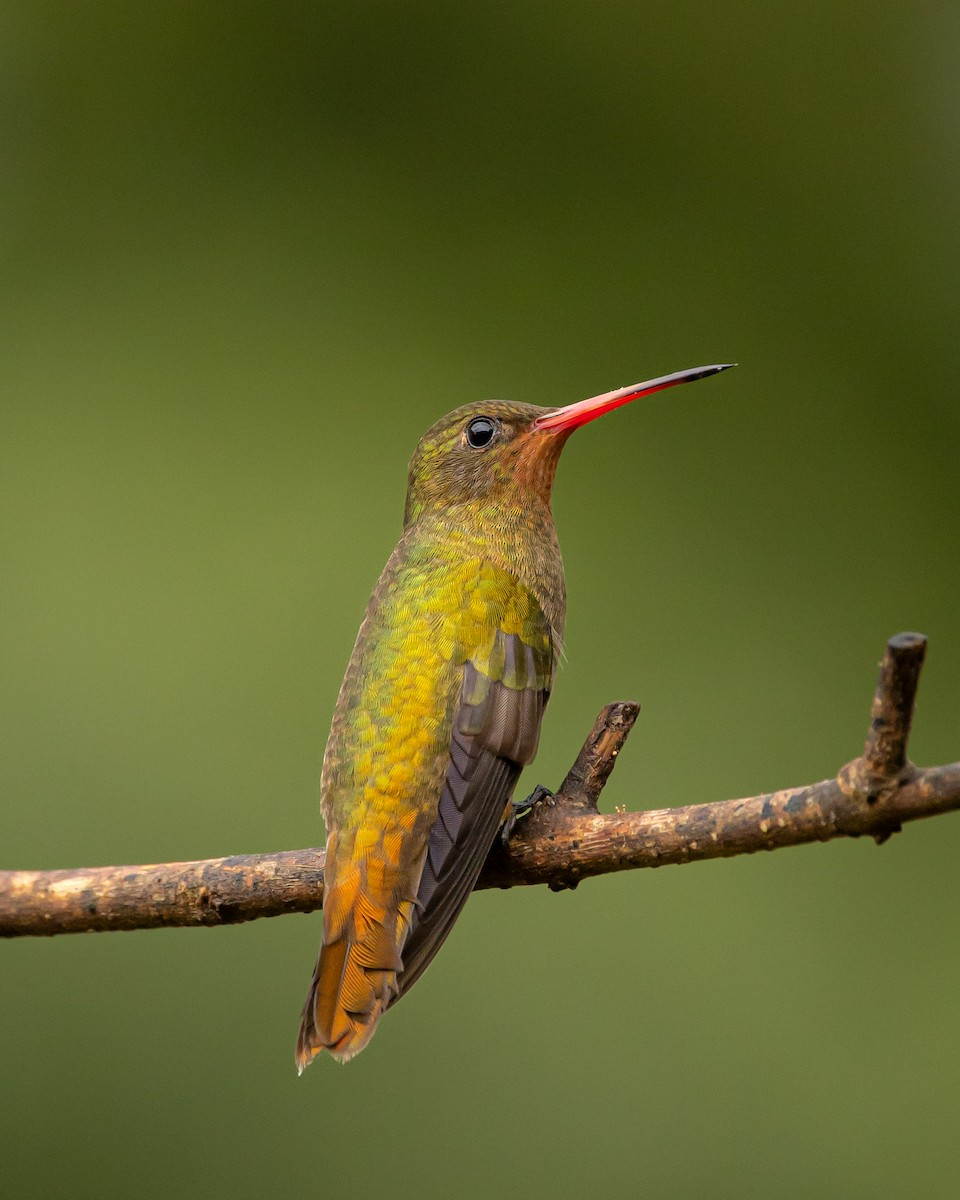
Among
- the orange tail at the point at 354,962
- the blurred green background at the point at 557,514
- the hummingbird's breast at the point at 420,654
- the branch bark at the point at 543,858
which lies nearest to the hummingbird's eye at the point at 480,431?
the hummingbird's breast at the point at 420,654

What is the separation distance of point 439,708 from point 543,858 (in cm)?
35

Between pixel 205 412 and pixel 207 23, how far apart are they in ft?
5.00

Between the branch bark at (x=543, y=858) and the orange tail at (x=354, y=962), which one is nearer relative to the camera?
the branch bark at (x=543, y=858)

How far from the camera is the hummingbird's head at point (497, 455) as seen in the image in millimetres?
2961

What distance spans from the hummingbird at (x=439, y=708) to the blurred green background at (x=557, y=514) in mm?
1565

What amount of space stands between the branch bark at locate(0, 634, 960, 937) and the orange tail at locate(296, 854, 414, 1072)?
0.34ft

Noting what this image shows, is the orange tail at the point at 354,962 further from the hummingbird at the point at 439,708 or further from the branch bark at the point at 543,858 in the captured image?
the branch bark at the point at 543,858

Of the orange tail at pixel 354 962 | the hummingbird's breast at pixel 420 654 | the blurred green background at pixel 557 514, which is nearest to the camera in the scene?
the orange tail at pixel 354 962

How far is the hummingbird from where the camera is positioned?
223 cm

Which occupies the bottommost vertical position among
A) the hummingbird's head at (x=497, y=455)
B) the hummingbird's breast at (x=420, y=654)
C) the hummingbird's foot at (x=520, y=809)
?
the hummingbird's foot at (x=520, y=809)

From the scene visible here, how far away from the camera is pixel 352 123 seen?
5.34 m

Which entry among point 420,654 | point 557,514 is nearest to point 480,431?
point 420,654

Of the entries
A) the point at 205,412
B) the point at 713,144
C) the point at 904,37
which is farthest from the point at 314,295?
the point at 904,37

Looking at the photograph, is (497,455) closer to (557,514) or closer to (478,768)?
(478,768)
